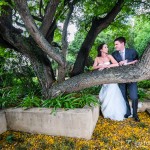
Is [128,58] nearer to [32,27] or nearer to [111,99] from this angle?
[111,99]

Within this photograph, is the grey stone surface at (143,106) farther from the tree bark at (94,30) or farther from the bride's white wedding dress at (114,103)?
the tree bark at (94,30)

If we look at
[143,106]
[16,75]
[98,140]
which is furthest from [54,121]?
[143,106]

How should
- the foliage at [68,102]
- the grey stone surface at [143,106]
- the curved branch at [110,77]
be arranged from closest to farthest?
1. the curved branch at [110,77]
2. the foliage at [68,102]
3. the grey stone surface at [143,106]

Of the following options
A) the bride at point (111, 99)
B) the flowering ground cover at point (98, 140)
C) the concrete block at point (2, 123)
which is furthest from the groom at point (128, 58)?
the concrete block at point (2, 123)

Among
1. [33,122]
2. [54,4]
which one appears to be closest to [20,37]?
[54,4]

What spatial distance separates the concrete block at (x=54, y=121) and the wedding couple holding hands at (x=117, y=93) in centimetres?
87

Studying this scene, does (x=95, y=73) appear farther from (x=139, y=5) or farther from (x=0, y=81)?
(x=139, y=5)

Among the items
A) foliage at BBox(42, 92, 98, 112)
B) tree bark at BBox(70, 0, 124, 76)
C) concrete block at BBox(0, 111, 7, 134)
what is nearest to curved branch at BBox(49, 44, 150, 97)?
foliage at BBox(42, 92, 98, 112)

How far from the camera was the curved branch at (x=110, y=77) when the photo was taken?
4023 mm

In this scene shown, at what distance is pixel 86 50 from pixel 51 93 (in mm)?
3088

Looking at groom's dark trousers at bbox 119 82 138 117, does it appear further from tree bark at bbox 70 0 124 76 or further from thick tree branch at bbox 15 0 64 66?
tree bark at bbox 70 0 124 76

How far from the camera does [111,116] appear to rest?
5.81 m

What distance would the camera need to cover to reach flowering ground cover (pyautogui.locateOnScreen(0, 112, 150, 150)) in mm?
4516

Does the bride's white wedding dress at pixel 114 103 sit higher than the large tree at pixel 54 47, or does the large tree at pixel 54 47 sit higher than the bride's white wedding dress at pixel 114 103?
the large tree at pixel 54 47
